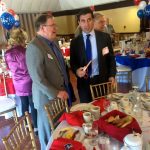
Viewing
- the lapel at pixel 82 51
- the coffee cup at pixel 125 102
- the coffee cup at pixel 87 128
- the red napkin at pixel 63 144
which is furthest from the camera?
the lapel at pixel 82 51

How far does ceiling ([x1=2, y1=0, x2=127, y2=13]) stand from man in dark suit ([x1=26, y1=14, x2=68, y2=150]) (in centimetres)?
711

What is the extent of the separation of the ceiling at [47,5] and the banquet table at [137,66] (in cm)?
482

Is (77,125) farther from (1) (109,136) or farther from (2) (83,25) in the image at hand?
(2) (83,25)

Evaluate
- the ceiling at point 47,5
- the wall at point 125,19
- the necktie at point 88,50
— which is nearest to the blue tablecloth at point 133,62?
the necktie at point 88,50

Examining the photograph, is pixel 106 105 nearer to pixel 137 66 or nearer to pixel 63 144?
pixel 63 144

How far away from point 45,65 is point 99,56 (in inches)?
28.8

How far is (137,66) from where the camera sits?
172 inches

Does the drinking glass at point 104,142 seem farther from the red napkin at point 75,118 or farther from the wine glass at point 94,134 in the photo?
the red napkin at point 75,118

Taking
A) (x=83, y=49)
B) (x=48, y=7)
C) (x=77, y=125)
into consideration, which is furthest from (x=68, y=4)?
(x=77, y=125)

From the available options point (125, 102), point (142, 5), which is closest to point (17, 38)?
point (125, 102)

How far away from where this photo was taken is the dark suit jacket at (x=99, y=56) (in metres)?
2.55

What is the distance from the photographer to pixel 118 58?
4539 millimetres

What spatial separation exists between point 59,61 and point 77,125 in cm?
82

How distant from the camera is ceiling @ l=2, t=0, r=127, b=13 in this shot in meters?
8.99
